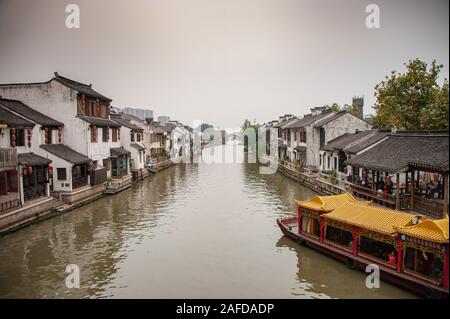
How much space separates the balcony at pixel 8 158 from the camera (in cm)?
2164

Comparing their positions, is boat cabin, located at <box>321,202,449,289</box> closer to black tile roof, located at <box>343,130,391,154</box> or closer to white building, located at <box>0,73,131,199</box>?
black tile roof, located at <box>343,130,391,154</box>

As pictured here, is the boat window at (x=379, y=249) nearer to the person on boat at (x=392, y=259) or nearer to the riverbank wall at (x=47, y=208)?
the person on boat at (x=392, y=259)

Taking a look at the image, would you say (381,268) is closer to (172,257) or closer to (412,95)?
(172,257)

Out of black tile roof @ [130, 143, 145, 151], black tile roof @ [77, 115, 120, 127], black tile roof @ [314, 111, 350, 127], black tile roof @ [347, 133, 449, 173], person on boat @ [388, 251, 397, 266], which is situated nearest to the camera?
person on boat @ [388, 251, 397, 266]

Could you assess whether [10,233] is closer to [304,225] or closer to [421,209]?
[304,225]

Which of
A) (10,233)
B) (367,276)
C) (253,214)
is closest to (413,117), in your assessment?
(253,214)

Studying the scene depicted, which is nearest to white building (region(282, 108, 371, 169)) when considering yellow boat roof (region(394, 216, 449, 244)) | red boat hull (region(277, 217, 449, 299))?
red boat hull (region(277, 217, 449, 299))

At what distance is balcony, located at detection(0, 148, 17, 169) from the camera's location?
21.6m

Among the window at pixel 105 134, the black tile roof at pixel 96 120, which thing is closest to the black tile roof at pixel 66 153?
the black tile roof at pixel 96 120

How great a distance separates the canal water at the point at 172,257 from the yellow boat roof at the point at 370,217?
230 cm


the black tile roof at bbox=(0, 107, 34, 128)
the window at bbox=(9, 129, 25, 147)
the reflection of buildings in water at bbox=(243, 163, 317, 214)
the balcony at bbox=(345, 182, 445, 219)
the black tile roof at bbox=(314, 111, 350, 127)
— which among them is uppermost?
the black tile roof at bbox=(314, 111, 350, 127)

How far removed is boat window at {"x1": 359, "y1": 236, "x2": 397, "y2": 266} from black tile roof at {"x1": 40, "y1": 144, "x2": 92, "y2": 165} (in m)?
23.0

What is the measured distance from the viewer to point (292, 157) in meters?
54.7
